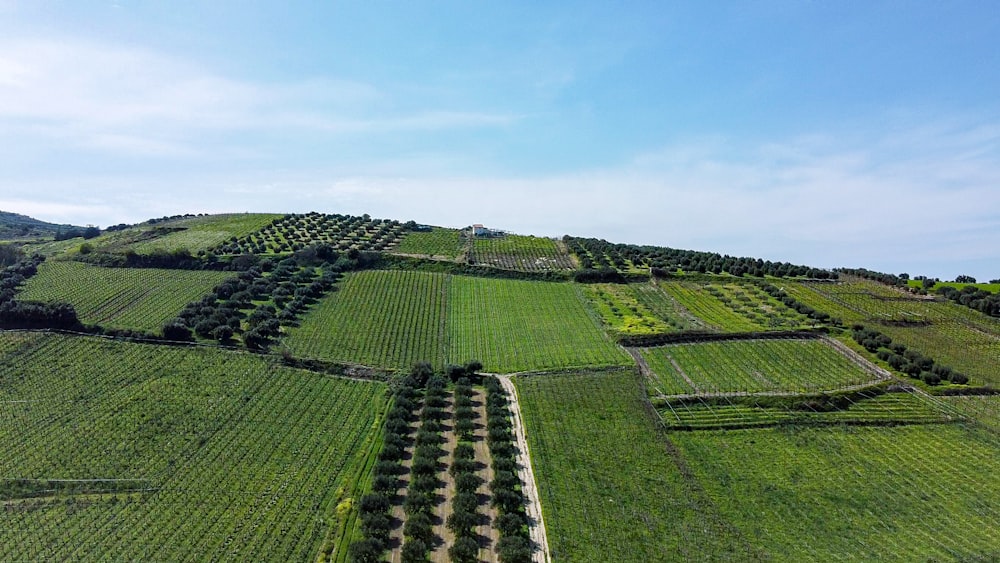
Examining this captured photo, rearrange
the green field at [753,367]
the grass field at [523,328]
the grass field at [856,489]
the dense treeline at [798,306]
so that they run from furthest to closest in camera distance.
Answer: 1. the dense treeline at [798,306]
2. the grass field at [523,328]
3. the green field at [753,367]
4. the grass field at [856,489]

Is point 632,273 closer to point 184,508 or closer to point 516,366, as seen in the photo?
point 516,366

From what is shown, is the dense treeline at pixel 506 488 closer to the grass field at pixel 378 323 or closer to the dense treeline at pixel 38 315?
the grass field at pixel 378 323

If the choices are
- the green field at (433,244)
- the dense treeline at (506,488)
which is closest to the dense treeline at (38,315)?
the dense treeline at (506,488)

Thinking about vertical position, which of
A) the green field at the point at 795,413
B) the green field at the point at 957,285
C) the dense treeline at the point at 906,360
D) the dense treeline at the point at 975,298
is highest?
the green field at the point at 957,285

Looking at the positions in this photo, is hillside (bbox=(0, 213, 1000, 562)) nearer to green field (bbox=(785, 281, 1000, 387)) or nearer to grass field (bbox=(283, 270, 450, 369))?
grass field (bbox=(283, 270, 450, 369))

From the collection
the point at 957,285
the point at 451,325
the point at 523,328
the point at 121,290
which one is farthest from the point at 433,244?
the point at 957,285

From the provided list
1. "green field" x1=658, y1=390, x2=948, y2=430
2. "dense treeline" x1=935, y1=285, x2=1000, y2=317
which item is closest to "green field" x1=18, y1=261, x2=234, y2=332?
"green field" x1=658, y1=390, x2=948, y2=430
